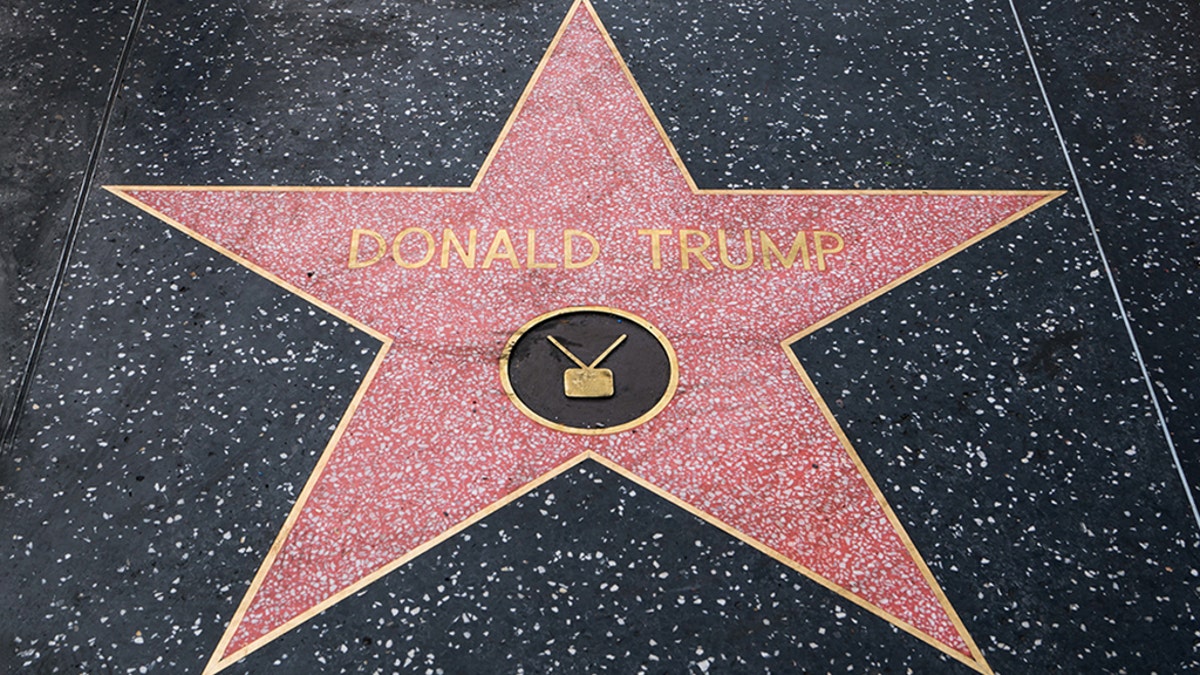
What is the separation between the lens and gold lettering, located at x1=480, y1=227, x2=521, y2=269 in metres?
2.95

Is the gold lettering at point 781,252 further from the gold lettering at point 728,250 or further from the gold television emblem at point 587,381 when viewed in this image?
the gold television emblem at point 587,381

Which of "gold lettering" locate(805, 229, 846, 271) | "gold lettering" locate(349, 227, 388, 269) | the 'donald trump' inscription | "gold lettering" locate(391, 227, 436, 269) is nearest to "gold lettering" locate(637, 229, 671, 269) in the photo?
the 'donald trump' inscription

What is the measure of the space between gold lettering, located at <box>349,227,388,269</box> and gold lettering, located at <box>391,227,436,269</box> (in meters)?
0.03

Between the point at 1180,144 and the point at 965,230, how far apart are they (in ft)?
2.60

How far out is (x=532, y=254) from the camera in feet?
9.75

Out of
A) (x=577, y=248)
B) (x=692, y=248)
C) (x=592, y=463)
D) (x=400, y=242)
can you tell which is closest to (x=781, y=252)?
(x=692, y=248)

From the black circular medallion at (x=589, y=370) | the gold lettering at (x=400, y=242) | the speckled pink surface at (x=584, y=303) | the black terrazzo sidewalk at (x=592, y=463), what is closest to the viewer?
the black terrazzo sidewalk at (x=592, y=463)

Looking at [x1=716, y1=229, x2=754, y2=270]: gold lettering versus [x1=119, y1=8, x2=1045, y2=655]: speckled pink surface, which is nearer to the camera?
[x1=119, y1=8, x2=1045, y2=655]: speckled pink surface

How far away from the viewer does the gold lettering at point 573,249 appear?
9.71 feet

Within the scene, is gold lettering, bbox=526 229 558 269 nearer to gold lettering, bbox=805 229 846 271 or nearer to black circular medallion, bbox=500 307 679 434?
black circular medallion, bbox=500 307 679 434

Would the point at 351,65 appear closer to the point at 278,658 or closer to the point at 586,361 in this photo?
the point at 586,361

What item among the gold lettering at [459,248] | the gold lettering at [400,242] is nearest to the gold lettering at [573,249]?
the gold lettering at [459,248]

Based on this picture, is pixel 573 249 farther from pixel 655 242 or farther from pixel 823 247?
pixel 823 247

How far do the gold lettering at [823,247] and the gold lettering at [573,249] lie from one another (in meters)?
0.57
